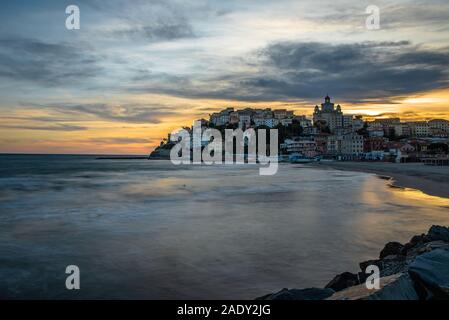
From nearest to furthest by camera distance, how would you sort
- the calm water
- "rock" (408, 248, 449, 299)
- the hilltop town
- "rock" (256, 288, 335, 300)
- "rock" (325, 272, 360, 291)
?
1. "rock" (408, 248, 449, 299)
2. "rock" (256, 288, 335, 300)
3. "rock" (325, 272, 360, 291)
4. the calm water
5. the hilltop town

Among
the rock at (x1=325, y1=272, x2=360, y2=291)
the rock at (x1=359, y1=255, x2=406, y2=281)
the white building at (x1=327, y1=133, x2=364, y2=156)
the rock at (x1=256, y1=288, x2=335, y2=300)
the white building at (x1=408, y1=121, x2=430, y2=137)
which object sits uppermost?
the white building at (x1=408, y1=121, x2=430, y2=137)

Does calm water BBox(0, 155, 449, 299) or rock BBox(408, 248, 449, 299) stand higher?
rock BBox(408, 248, 449, 299)

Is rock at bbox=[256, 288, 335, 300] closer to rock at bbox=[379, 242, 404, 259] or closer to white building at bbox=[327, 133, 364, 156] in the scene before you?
rock at bbox=[379, 242, 404, 259]

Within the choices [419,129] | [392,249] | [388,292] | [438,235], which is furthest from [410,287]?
[419,129]

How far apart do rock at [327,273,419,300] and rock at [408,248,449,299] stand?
130mm

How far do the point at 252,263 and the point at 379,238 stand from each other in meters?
5.21

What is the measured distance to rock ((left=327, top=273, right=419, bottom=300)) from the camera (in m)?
5.37

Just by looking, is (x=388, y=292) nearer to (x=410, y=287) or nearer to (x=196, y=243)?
(x=410, y=287)

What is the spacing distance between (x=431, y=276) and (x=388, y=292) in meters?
0.88

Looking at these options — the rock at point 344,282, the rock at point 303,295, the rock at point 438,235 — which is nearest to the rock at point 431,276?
the rock at point 303,295

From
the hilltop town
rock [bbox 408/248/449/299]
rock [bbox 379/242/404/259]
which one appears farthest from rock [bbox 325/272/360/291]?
the hilltop town

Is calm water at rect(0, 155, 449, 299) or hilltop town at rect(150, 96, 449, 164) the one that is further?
hilltop town at rect(150, 96, 449, 164)
